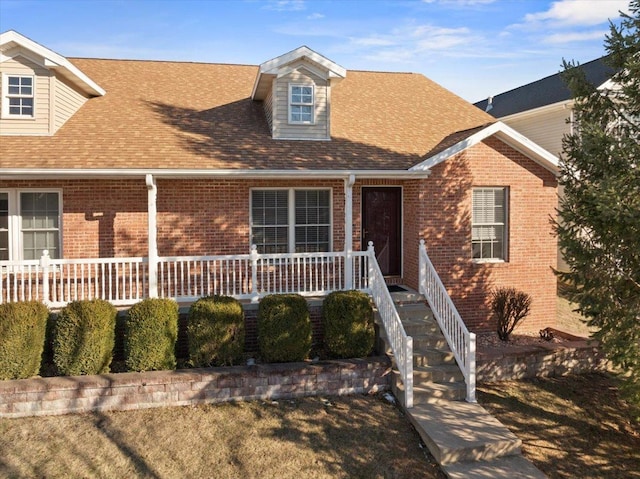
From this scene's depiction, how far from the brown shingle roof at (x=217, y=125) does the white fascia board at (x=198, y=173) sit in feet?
0.59

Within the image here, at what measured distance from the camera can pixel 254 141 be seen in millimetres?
10805

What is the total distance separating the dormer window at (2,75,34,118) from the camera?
32.5 ft

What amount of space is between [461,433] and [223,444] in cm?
328

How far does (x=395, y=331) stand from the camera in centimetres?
805

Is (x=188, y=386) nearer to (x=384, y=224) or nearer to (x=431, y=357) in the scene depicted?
(x=431, y=357)

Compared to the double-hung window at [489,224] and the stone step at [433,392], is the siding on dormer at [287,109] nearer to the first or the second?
the double-hung window at [489,224]

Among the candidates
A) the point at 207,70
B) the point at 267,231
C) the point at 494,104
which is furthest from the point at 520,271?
the point at 494,104

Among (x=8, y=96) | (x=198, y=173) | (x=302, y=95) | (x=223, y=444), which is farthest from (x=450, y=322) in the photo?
(x=8, y=96)

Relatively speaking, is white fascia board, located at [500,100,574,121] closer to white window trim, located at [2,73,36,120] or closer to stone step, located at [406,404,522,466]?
stone step, located at [406,404,522,466]

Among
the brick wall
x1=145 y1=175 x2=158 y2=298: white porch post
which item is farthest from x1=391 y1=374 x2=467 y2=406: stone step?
x1=145 y1=175 x2=158 y2=298: white porch post

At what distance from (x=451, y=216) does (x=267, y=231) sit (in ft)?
13.5

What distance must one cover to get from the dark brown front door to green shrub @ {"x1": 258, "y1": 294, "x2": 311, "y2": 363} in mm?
3616

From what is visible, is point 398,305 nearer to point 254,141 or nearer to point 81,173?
point 254,141

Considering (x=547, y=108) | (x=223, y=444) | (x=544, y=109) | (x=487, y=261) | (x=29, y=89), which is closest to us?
(x=223, y=444)
